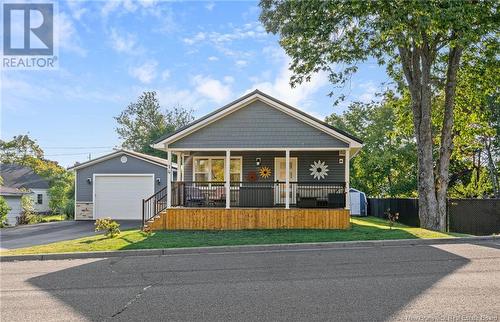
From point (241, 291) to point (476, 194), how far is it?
820 inches

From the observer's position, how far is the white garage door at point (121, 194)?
73.9 ft

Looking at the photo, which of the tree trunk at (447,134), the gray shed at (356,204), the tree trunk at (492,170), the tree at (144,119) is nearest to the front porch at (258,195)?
the tree trunk at (447,134)

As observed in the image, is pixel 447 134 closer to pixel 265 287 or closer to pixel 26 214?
pixel 265 287

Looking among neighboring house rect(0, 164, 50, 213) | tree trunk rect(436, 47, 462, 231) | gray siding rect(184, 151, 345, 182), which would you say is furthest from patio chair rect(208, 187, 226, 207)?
neighboring house rect(0, 164, 50, 213)

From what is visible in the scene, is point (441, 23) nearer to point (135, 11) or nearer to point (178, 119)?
point (135, 11)

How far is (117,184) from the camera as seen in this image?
22.8 m

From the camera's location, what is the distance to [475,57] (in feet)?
56.8

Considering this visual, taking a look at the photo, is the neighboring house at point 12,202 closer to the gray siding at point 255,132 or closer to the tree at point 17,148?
the gray siding at point 255,132

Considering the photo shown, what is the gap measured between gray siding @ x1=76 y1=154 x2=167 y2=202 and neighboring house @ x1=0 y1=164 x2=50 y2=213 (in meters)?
17.9

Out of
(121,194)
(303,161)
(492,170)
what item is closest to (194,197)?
(303,161)

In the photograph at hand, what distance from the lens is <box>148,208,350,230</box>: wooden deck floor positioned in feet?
47.4

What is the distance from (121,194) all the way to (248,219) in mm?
10764

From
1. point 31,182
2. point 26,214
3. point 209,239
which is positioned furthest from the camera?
point 31,182

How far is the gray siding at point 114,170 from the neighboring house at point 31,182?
704 inches
